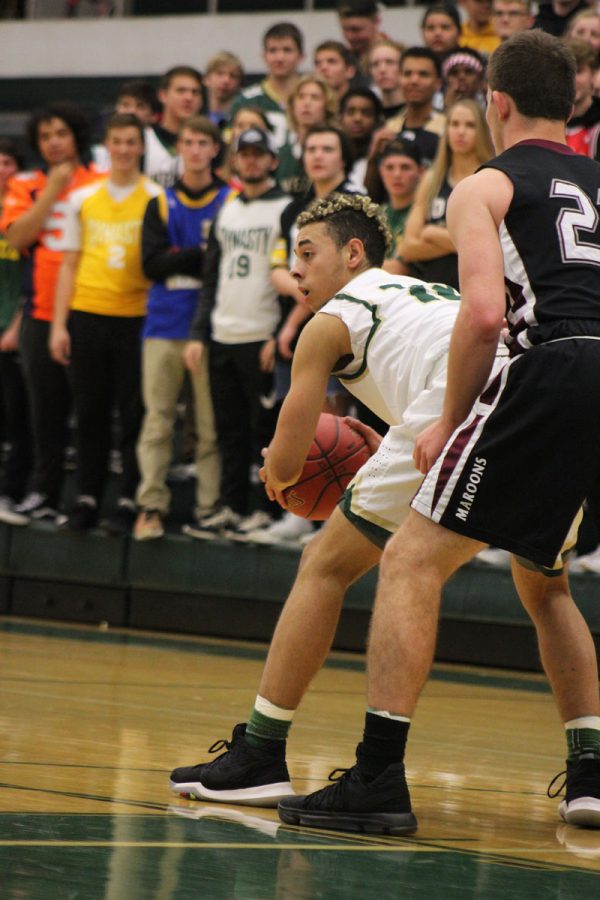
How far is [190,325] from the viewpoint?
909 centimetres

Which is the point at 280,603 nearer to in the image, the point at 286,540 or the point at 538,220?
the point at 286,540

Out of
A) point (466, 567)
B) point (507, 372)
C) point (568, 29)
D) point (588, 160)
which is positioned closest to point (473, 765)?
point (507, 372)

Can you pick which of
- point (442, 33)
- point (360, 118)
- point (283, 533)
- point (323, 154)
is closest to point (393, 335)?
Answer: point (323, 154)

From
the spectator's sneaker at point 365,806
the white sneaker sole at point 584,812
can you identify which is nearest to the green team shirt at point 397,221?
the white sneaker sole at point 584,812

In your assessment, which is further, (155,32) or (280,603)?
(155,32)

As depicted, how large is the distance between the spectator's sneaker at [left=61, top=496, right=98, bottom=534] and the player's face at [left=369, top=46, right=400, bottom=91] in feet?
10.5

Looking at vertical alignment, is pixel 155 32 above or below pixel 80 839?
above

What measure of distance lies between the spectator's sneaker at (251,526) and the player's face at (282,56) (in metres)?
3.24

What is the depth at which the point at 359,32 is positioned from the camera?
10977 mm

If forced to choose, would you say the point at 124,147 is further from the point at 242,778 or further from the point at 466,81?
the point at 242,778

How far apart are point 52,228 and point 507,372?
650 centimetres

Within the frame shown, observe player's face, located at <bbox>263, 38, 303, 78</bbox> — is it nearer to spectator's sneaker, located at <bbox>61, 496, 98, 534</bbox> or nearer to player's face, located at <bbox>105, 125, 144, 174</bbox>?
player's face, located at <bbox>105, 125, 144, 174</bbox>

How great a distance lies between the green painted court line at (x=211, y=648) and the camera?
7.38 meters

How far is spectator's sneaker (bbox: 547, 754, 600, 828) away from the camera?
152 inches
